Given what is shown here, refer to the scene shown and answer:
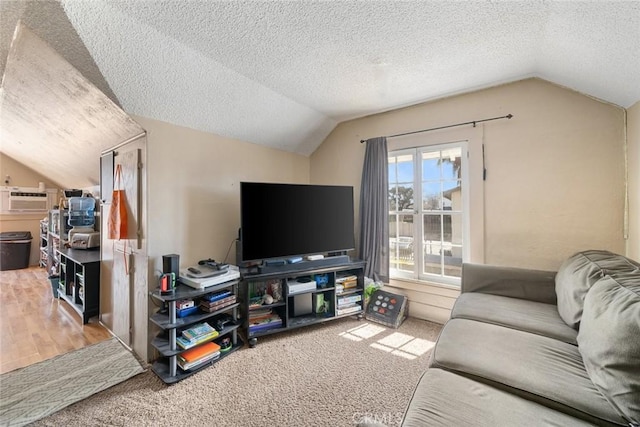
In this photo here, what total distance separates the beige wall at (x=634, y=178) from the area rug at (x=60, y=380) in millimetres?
3823

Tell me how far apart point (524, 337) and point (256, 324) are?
2037 millimetres

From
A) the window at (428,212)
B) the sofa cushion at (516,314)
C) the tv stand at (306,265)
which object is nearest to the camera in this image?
the sofa cushion at (516,314)

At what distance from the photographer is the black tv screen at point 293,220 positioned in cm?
240

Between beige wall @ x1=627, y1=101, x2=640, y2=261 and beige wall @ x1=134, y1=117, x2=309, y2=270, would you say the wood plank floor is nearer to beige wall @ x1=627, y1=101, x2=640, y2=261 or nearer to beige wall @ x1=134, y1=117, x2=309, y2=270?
beige wall @ x1=134, y1=117, x2=309, y2=270

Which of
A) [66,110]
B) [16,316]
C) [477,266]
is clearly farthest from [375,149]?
[16,316]

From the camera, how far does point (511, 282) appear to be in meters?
2.10

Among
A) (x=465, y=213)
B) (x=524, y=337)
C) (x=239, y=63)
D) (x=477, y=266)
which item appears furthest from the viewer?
(x=465, y=213)

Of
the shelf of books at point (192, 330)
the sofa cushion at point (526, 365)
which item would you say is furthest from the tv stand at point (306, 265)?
the sofa cushion at point (526, 365)

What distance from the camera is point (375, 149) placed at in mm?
3061

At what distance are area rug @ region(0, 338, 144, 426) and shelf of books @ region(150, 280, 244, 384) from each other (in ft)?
1.12

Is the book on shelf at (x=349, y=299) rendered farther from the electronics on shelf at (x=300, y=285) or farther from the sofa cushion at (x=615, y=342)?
the sofa cushion at (x=615, y=342)

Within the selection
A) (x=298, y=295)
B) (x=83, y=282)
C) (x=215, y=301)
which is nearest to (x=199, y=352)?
(x=215, y=301)

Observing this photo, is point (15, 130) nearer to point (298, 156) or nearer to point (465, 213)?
point (298, 156)

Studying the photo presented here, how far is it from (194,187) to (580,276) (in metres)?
3.05
